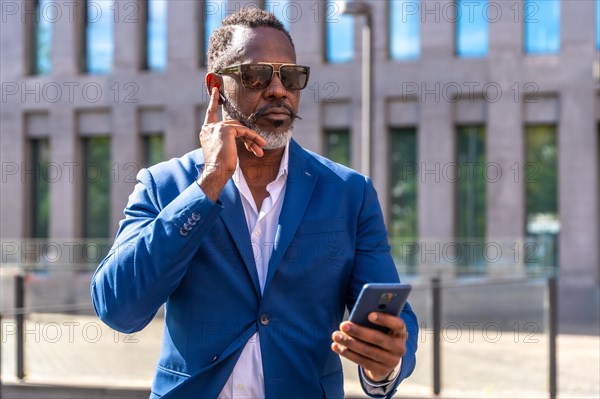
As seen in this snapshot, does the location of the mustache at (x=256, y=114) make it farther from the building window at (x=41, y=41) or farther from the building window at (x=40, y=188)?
the building window at (x=40, y=188)

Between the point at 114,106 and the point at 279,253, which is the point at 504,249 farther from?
the point at 279,253

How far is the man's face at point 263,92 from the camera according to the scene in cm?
285

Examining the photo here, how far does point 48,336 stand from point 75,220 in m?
16.6

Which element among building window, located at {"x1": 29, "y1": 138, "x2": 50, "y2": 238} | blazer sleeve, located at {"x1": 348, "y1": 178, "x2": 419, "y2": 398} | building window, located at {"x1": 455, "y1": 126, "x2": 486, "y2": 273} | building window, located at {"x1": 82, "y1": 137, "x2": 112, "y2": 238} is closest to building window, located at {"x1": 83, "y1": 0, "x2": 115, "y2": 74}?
building window, located at {"x1": 82, "y1": 137, "x2": 112, "y2": 238}

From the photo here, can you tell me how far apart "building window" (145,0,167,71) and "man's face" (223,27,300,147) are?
2260cm

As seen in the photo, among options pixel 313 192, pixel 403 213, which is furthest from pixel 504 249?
pixel 313 192

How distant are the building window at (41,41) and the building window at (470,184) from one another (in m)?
12.0

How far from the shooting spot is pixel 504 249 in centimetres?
2006

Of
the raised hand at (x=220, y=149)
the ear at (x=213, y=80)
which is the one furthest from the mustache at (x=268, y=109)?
the ear at (x=213, y=80)

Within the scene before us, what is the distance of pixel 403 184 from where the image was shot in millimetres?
23109

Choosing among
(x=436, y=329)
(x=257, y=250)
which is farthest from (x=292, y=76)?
(x=436, y=329)

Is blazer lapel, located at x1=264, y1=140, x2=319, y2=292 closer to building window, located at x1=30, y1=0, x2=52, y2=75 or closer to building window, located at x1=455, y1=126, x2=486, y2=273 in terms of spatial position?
building window, located at x1=455, y1=126, x2=486, y2=273

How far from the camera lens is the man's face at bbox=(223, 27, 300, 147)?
285 cm

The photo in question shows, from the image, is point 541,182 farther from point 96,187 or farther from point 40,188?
point 40,188
